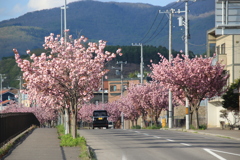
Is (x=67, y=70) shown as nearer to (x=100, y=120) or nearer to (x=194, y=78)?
(x=194, y=78)

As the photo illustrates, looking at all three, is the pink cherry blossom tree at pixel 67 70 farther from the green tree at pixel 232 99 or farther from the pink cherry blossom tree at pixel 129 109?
the pink cherry blossom tree at pixel 129 109

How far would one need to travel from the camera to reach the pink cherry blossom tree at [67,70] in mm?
23516

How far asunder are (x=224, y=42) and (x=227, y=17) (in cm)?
2643

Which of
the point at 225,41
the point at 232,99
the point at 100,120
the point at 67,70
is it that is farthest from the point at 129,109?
the point at 67,70

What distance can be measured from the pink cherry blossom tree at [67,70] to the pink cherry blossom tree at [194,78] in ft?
61.4

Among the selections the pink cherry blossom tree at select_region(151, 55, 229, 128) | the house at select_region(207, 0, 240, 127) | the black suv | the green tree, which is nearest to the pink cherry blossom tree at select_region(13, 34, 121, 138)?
the house at select_region(207, 0, 240, 127)

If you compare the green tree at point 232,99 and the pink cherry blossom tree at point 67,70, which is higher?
the pink cherry blossom tree at point 67,70

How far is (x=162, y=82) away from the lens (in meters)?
44.4

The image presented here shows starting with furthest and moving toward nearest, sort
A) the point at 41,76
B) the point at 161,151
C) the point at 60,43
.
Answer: the point at 60,43, the point at 41,76, the point at 161,151

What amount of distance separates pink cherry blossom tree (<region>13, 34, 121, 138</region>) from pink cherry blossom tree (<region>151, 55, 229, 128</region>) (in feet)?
61.4

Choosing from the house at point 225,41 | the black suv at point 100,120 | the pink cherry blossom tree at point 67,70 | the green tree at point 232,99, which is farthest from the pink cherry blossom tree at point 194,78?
the black suv at point 100,120

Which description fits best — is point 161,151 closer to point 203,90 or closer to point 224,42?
point 203,90

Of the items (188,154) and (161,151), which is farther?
(161,151)

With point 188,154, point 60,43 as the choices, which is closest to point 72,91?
point 60,43
